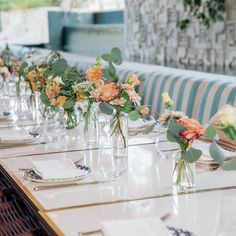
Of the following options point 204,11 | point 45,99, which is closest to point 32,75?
point 45,99

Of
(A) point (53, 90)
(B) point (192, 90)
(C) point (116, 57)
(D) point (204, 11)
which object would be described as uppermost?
(D) point (204, 11)

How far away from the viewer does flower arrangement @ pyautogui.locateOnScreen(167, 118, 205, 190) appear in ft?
5.04

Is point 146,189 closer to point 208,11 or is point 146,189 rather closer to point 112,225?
point 112,225

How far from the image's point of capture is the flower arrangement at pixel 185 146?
1.54 m

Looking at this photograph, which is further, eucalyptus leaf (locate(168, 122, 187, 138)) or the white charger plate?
the white charger plate

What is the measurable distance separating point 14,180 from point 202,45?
14.6 feet

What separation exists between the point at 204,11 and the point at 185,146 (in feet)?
14.2

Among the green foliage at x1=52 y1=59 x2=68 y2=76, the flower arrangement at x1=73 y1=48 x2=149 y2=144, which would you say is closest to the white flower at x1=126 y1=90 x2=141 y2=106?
the flower arrangement at x1=73 y1=48 x2=149 y2=144

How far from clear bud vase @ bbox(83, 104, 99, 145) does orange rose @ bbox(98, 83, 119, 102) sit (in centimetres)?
35

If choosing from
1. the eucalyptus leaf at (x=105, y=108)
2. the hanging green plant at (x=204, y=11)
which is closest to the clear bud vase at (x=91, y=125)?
the eucalyptus leaf at (x=105, y=108)

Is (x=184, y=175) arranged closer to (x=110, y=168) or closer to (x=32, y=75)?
(x=110, y=168)

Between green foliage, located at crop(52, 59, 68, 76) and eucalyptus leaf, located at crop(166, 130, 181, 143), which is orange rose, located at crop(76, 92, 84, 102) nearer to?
green foliage, located at crop(52, 59, 68, 76)

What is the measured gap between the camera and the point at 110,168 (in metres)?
1.86

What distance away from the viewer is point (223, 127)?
1289 mm
